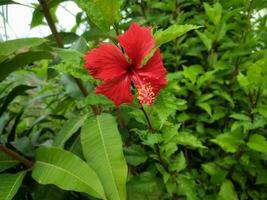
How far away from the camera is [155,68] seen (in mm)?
857

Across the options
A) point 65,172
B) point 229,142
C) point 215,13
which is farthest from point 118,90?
point 215,13

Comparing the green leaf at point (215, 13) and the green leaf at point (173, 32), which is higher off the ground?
the green leaf at point (173, 32)

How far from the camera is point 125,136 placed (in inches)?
49.8

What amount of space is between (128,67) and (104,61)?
65 mm

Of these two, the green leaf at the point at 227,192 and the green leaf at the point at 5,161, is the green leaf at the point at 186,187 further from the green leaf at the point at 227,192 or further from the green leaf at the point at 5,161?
the green leaf at the point at 5,161

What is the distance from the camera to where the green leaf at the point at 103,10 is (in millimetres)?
872

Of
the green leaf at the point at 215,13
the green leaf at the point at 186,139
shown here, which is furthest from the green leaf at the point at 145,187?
the green leaf at the point at 215,13

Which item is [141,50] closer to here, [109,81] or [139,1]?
[109,81]

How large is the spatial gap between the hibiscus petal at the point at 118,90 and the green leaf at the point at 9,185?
1.30 feet

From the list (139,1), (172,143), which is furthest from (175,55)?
(172,143)

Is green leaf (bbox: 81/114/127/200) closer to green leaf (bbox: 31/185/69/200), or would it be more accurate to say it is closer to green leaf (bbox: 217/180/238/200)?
green leaf (bbox: 31/185/69/200)

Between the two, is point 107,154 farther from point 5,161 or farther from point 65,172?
point 5,161

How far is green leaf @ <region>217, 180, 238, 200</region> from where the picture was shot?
1230 millimetres

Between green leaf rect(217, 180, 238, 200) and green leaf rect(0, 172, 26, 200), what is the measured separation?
0.64 m
